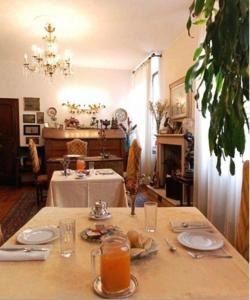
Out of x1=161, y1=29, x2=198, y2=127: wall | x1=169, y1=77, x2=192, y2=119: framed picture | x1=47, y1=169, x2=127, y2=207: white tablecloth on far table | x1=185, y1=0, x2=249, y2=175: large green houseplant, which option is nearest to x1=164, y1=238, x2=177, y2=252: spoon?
x1=185, y1=0, x2=249, y2=175: large green houseplant

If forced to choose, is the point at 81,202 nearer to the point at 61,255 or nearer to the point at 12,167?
the point at 61,255

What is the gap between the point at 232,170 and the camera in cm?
123

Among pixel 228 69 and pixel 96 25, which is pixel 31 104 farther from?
pixel 228 69

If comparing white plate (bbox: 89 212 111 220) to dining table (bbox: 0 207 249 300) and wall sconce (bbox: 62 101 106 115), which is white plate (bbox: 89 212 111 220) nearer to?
dining table (bbox: 0 207 249 300)

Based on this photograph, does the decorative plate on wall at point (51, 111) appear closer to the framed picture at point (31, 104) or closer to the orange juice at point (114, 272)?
the framed picture at point (31, 104)

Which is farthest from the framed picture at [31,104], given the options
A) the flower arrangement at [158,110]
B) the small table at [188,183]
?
the small table at [188,183]

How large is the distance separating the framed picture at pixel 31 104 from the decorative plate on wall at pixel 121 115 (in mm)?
1877

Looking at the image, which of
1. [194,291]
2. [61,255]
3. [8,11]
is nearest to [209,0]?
[194,291]

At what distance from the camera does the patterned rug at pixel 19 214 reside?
3314 mm

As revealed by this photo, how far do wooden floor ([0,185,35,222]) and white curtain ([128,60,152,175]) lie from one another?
255cm

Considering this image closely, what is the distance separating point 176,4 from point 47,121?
401 centimetres

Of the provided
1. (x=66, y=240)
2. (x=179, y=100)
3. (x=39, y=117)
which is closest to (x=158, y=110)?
(x=179, y=100)

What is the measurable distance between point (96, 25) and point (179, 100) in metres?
1.75

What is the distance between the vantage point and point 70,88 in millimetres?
6410
